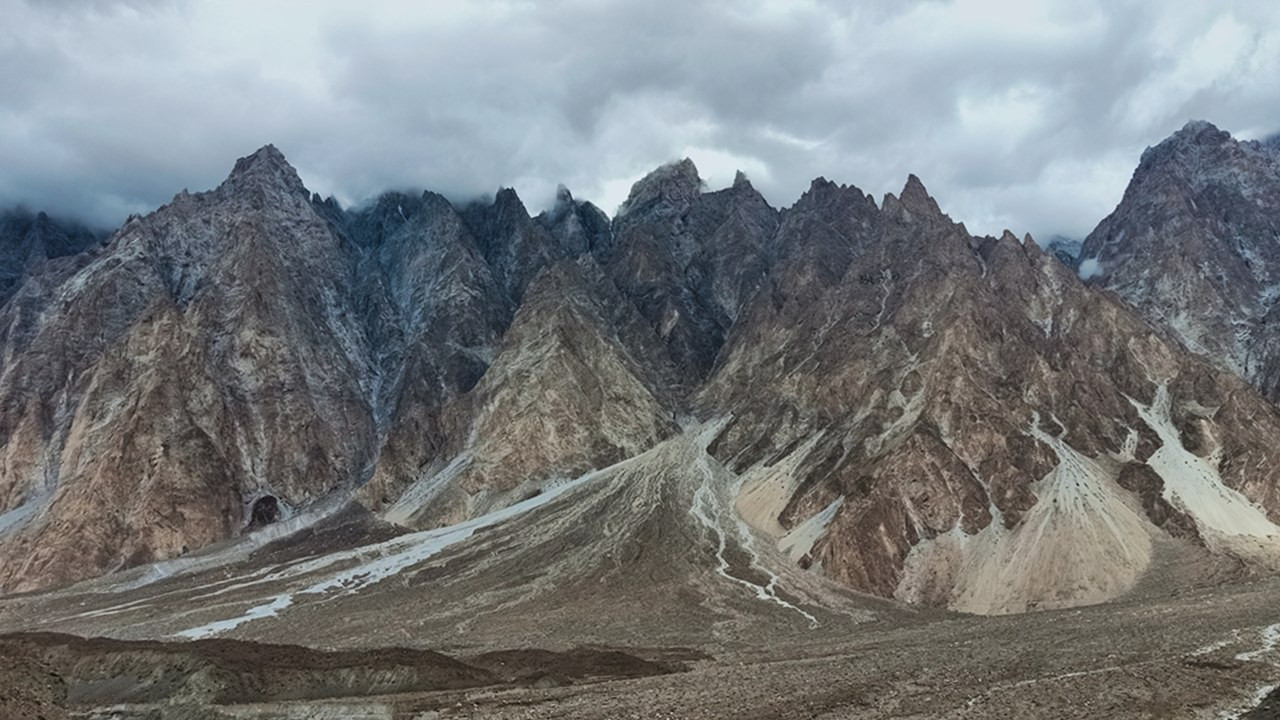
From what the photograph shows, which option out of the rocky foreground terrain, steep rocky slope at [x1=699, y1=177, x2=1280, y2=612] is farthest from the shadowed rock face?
the rocky foreground terrain

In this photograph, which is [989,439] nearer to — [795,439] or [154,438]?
[795,439]

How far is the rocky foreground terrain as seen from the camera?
1975 inches

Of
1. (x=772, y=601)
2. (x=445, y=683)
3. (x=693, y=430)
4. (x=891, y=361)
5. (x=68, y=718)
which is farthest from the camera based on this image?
(x=693, y=430)

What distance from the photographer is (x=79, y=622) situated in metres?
92.2

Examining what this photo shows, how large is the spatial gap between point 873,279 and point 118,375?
16675 centimetres

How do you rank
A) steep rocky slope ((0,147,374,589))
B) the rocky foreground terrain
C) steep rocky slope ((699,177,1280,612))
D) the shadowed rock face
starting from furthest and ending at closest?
steep rocky slope ((0,147,374,589)) < the shadowed rock face < steep rocky slope ((699,177,1280,612)) < the rocky foreground terrain

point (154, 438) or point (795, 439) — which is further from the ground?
point (154, 438)

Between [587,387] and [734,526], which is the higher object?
[587,387]

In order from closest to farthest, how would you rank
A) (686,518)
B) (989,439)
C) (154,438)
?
(686,518) < (989,439) < (154,438)

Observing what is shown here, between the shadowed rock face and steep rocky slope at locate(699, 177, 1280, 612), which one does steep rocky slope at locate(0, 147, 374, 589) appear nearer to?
the shadowed rock face

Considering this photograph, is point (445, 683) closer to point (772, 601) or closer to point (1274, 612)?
point (772, 601)

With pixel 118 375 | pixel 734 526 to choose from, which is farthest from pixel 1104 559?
pixel 118 375

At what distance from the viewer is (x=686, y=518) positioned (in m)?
118

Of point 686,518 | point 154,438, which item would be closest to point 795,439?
point 686,518
